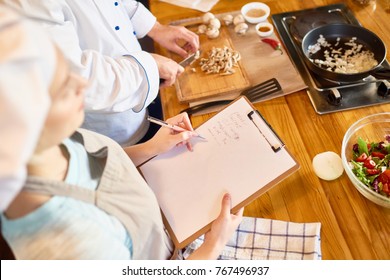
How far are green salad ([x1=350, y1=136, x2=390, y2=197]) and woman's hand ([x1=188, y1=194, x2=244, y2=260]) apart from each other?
0.94 feet

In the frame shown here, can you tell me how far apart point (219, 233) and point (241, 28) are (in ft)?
2.54

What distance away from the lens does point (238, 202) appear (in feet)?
2.50

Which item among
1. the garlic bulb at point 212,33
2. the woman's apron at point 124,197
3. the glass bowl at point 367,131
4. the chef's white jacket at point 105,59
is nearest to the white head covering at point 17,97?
the woman's apron at point 124,197

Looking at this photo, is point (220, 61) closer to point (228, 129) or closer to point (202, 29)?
point (202, 29)

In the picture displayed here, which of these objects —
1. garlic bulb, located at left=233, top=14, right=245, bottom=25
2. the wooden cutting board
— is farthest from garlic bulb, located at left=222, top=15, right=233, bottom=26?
the wooden cutting board

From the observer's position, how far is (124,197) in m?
0.60

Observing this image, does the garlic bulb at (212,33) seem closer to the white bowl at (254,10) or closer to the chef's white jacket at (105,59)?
the white bowl at (254,10)

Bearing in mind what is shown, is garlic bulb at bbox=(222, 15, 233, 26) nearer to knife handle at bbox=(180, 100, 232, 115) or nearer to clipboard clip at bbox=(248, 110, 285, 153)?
knife handle at bbox=(180, 100, 232, 115)

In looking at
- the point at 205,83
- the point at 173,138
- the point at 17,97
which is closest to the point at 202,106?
the point at 205,83

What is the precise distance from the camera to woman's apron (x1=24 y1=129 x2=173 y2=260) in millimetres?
A: 562

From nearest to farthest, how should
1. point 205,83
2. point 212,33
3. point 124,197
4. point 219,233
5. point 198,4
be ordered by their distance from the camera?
point 124,197, point 219,233, point 205,83, point 212,33, point 198,4

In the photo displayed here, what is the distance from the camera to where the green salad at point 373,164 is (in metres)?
0.74

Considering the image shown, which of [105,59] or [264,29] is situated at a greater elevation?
[105,59]
